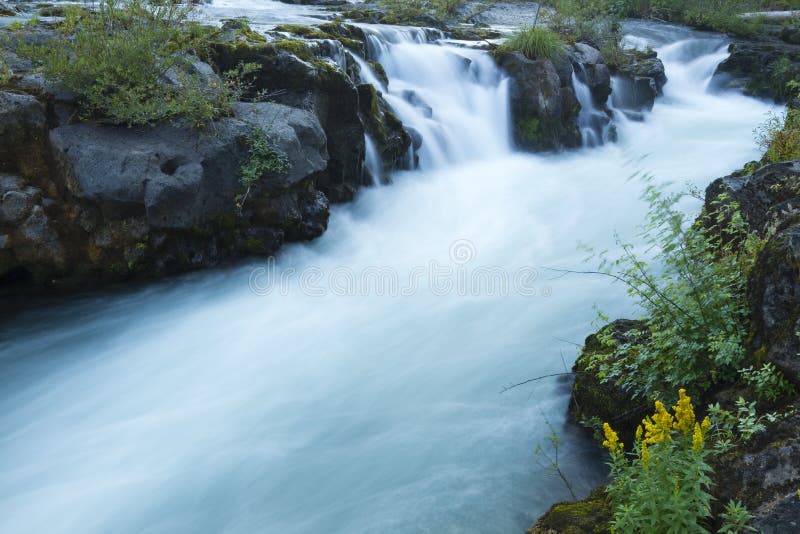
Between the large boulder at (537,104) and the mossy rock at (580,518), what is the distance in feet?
32.5

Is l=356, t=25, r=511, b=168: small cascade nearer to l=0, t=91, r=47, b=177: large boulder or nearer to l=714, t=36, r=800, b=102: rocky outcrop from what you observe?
l=0, t=91, r=47, b=177: large boulder

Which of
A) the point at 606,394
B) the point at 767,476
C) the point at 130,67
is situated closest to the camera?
the point at 767,476

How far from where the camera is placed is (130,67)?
653cm

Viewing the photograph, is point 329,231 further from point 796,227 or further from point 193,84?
point 796,227

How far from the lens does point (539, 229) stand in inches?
337

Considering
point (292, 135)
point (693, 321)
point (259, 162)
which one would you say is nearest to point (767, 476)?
point (693, 321)

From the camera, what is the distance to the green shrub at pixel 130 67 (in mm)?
6418

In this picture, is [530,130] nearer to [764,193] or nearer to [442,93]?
[442,93]

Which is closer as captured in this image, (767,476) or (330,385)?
(767,476)

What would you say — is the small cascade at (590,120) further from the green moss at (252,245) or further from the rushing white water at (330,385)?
the green moss at (252,245)

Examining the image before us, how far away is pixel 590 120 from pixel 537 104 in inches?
73.4

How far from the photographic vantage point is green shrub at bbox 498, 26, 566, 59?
12.6 m

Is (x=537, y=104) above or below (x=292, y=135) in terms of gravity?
above

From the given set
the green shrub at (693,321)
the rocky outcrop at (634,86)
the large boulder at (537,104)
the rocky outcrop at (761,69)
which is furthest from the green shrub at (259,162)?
the rocky outcrop at (761,69)
